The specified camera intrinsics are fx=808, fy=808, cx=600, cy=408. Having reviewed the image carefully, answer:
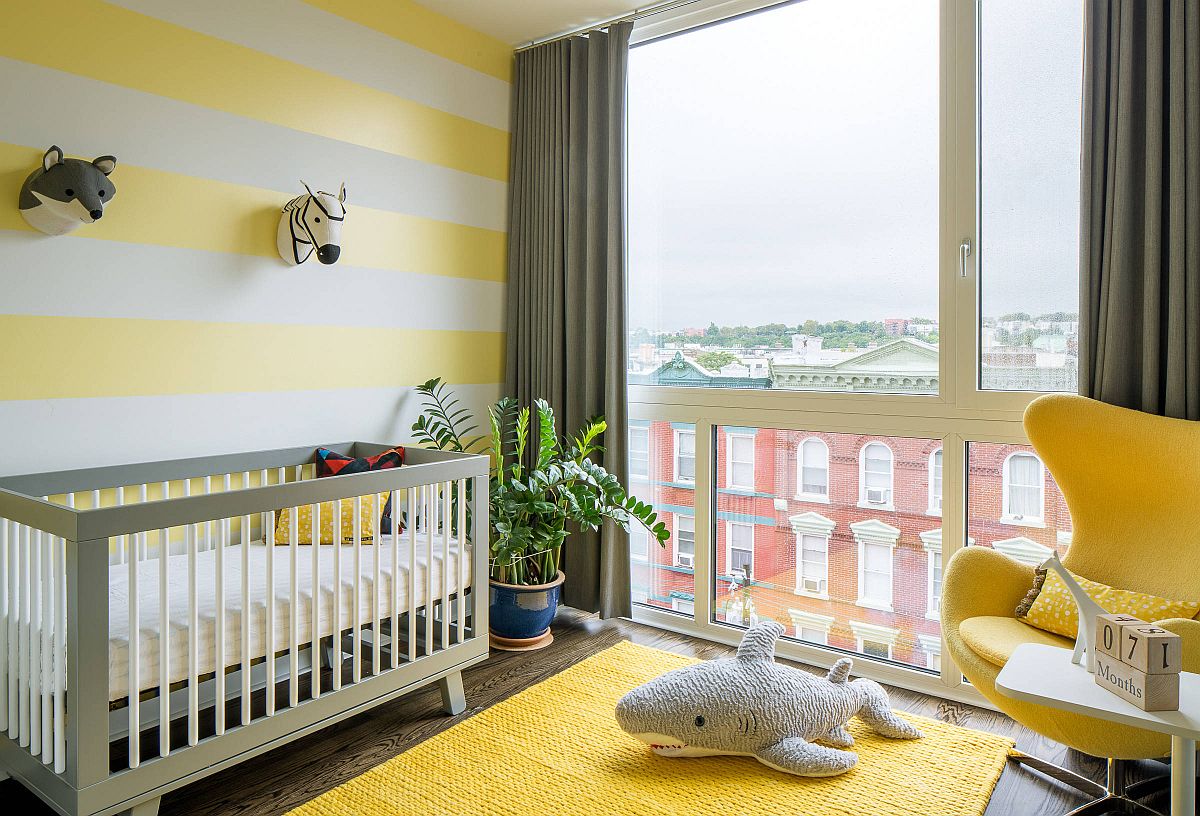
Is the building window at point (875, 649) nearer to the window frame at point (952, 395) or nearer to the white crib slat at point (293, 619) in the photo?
the window frame at point (952, 395)

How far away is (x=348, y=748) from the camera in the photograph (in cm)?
232

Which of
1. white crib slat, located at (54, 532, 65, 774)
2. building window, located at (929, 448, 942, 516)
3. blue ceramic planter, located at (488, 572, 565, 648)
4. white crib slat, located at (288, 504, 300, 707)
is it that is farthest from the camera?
blue ceramic planter, located at (488, 572, 565, 648)

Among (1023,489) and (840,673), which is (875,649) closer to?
(840,673)

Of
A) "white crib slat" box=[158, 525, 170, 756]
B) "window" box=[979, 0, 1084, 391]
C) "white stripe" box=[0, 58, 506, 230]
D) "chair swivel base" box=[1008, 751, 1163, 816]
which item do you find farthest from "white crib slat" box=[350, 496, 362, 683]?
"window" box=[979, 0, 1084, 391]

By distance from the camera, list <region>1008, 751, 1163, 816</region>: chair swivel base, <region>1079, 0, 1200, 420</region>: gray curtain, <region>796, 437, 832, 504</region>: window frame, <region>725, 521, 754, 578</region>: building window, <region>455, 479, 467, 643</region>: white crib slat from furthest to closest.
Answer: <region>725, 521, 754, 578</region>: building window → <region>796, 437, 832, 504</region>: window frame → <region>455, 479, 467, 643</region>: white crib slat → <region>1079, 0, 1200, 420</region>: gray curtain → <region>1008, 751, 1163, 816</region>: chair swivel base

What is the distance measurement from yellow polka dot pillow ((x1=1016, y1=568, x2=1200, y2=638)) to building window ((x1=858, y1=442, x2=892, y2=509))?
0.63 meters

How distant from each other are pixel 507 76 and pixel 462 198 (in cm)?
67

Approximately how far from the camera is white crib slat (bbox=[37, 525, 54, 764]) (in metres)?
1.71

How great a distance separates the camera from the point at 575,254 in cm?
344

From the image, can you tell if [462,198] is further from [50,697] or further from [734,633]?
[50,697]

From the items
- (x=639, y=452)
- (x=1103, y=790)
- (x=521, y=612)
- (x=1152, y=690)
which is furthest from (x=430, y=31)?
(x=1103, y=790)

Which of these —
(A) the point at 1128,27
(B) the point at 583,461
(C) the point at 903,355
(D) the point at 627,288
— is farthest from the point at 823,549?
(A) the point at 1128,27

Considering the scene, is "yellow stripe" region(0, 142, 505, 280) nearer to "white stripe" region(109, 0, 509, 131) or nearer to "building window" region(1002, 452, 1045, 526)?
"white stripe" region(109, 0, 509, 131)

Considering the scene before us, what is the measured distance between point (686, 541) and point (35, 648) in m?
2.25
